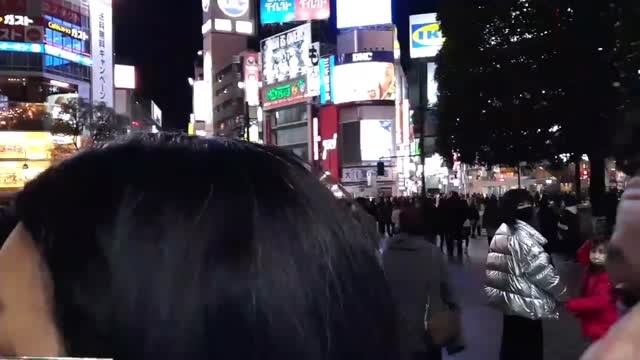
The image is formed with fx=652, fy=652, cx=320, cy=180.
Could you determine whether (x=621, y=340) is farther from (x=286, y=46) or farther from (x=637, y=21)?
(x=286, y=46)

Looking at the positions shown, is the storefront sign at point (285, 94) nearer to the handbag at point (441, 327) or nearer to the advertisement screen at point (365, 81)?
the advertisement screen at point (365, 81)

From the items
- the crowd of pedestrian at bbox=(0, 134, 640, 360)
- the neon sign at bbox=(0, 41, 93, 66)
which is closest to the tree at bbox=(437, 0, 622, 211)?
the crowd of pedestrian at bbox=(0, 134, 640, 360)

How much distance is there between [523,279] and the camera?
5789 millimetres

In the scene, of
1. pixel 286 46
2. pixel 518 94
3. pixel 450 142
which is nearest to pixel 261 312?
pixel 518 94

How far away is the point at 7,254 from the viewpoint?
765 millimetres

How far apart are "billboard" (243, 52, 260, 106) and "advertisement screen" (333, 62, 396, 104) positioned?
20385mm

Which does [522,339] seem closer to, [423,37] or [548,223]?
[548,223]

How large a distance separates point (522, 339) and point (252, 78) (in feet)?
215

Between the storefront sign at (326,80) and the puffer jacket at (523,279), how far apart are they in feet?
149

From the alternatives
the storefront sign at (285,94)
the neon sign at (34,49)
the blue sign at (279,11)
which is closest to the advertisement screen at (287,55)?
the storefront sign at (285,94)

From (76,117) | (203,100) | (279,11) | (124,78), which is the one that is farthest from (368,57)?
(203,100)

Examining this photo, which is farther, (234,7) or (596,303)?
(234,7)

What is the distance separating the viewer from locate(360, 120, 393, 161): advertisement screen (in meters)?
49.2

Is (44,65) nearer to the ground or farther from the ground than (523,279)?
farther from the ground
